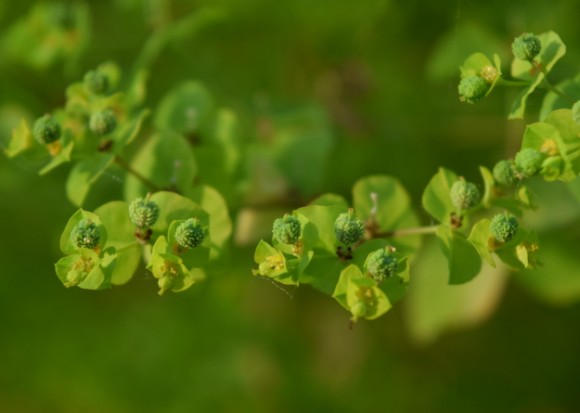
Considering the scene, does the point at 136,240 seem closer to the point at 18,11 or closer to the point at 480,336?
the point at 18,11

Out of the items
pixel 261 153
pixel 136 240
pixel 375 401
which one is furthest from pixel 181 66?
pixel 375 401

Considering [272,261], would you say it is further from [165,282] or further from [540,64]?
[540,64]

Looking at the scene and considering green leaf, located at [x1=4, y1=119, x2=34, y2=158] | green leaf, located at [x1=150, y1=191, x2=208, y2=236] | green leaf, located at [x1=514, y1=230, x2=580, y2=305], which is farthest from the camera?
green leaf, located at [x1=514, y1=230, x2=580, y2=305]

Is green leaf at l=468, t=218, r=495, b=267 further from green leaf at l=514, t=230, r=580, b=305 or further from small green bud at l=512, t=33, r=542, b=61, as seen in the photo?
green leaf at l=514, t=230, r=580, b=305

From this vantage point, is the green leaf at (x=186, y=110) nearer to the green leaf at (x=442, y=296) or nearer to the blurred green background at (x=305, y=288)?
the blurred green background at (x=305, y=288)

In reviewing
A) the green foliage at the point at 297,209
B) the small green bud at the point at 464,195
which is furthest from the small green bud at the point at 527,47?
the small green bud at the point at 464,195

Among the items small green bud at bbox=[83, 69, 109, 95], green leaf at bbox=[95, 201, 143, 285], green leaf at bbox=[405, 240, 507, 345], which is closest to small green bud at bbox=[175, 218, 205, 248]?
green leaf at bbox=[95, 201, 143, 285]
